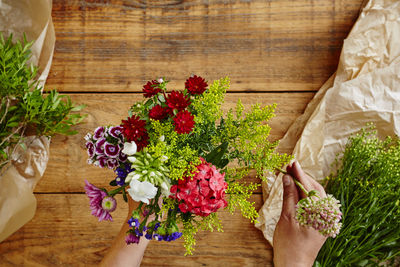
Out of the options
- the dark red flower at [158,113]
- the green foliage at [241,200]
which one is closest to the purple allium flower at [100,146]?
the dark red flower at [158,113]

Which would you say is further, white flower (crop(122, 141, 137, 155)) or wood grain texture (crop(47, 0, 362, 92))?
wood grain texture (crop(47, 0, 362, 92))

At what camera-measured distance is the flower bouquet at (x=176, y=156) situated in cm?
56

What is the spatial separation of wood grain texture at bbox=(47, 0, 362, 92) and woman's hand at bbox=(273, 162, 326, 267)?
321 mm

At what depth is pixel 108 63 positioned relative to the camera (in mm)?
1044

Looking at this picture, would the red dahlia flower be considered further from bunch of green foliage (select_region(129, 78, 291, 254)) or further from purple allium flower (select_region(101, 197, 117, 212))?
purple allium flower (select_region(101, 197, 117, 212))

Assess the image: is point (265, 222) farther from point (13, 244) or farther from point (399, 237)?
point (13, 244)

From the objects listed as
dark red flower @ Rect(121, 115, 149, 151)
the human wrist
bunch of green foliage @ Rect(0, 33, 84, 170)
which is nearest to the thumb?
the human wrist

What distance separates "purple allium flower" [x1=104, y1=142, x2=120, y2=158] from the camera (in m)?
0.64

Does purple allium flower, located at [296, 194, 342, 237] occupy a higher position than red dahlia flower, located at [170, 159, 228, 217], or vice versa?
red dahlia flower, located at [170, 159, 228, 217]

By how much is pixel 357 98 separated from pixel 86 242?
913 mm

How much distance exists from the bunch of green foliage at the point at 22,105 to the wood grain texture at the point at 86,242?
21 centimetres

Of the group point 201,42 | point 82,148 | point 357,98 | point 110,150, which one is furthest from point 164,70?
point 357,98

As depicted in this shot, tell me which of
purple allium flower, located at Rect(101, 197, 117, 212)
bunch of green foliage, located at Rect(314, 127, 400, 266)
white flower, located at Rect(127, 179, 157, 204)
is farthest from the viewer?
bunch of green foliage, located at Rect(314, 127, 400, 266)

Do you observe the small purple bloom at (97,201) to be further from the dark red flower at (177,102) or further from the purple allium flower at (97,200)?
the dark red flower at (177,102)
